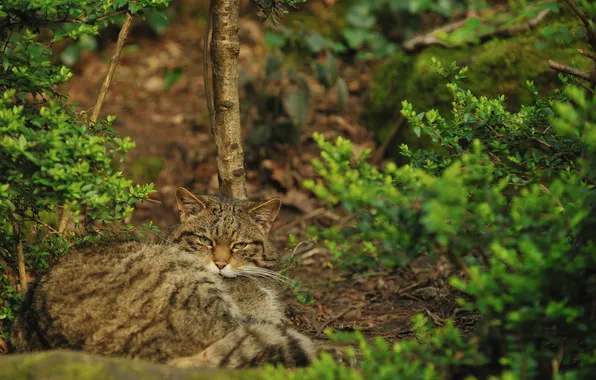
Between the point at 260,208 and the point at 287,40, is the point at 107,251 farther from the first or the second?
the point at 287,40

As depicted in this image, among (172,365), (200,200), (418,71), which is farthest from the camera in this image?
(418,71)

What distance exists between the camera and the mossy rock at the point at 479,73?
20.8 feet

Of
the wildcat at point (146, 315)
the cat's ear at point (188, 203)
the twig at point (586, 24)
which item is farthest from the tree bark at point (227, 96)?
the twig at point (586, 24)

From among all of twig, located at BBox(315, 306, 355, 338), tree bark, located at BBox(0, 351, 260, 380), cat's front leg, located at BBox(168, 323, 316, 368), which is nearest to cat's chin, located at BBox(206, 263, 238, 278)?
twig, located at BBox(315, 306, 355, 338)

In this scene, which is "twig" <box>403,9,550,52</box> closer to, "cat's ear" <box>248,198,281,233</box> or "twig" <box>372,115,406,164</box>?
"twig" <box>372,115,406,164</box>

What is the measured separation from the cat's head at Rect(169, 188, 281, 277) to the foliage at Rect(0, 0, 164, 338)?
0.63m

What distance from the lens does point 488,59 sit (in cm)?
666

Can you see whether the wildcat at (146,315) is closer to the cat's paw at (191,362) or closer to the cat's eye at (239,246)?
the cat's paw at (191,362)

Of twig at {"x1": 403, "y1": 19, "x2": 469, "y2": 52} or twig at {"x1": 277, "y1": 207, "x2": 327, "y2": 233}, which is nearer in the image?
twig at {"x1": 277, "y1": 207, "x2": 327, "y2": 233}

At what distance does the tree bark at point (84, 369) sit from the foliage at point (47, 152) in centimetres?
81

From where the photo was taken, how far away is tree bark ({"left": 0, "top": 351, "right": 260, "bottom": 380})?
3.04 meters

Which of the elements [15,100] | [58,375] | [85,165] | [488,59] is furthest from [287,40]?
[58,375]

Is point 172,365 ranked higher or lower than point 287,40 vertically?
lower

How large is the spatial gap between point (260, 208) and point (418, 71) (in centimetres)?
316
